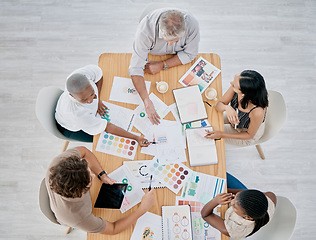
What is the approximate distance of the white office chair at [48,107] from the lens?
6.66 feet

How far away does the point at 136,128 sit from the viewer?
2.04m

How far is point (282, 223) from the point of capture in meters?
1.90

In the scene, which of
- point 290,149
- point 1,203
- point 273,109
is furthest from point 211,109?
point 1,203

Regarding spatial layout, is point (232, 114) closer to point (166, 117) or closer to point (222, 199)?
point (166, 117)

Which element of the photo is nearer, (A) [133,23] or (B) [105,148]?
(B) [105,148]

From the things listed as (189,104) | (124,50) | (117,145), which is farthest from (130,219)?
(124,50)

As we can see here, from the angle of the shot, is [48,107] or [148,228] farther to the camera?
[48,107]

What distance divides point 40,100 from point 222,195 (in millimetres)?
1449

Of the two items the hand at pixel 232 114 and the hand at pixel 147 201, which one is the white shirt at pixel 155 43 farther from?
the hand at pixel 147 201

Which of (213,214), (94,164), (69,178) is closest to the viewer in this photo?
(69,178)

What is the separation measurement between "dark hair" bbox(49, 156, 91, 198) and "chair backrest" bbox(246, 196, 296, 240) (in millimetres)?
1318

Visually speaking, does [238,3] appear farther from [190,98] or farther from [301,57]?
[190,98]

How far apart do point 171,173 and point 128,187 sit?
0.31m

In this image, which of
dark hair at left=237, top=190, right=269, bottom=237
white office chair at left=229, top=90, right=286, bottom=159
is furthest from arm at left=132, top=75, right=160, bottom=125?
white office chair at left=229, top=90, right=286, bottom=159
